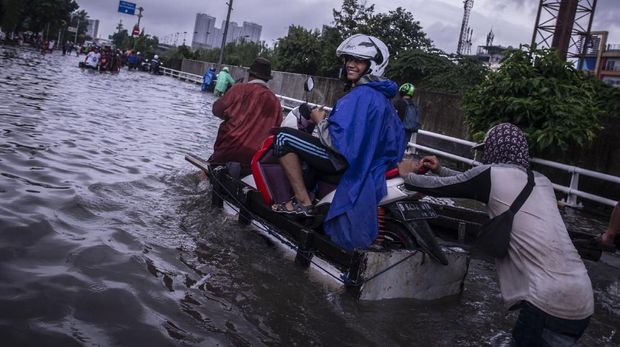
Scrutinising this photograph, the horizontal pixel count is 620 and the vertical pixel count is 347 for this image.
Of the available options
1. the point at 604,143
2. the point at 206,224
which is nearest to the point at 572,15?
the point at 604,143

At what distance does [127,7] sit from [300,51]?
3718 centimetres

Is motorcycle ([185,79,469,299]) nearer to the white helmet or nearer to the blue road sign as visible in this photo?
the white helmet

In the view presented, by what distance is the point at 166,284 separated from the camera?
12.0ft

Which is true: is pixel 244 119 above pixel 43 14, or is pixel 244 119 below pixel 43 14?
below

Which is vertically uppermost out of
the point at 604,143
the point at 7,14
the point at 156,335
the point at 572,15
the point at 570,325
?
the point at 572,15

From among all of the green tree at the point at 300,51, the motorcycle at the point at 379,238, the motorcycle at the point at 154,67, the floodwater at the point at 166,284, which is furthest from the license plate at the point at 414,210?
the motorcycle at the point at 154,67

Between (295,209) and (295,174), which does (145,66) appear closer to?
(295,209)

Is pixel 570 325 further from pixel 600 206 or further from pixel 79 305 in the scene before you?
pixel 600 206

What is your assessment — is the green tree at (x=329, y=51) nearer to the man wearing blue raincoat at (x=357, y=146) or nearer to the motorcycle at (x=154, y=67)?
the motorcycle at (x=154, y=67)

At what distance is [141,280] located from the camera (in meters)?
3.63

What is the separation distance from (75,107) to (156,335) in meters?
9.97

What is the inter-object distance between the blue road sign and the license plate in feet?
211

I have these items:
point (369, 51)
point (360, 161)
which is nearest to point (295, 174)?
point (360, 161)

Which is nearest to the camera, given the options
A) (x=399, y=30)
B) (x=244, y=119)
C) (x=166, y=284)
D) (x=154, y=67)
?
(x=166, y=284)
